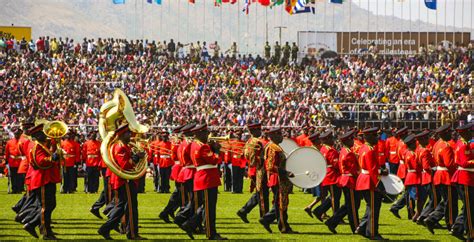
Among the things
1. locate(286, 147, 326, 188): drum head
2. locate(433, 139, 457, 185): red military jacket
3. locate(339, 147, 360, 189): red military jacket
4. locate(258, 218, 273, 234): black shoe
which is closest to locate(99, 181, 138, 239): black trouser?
locate(258, 218, 273, 234): black shoe

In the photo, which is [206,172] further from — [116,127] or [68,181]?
[68,181]

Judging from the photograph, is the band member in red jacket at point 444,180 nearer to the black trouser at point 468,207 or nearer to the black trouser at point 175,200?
the black trouser at point 468,207

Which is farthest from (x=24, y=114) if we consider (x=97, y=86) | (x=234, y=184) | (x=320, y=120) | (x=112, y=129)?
(x=112, y=129)

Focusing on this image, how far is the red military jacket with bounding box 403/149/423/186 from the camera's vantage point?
76.1 feet

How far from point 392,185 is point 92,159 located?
14241 mm

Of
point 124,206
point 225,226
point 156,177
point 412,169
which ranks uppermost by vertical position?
point 412,169

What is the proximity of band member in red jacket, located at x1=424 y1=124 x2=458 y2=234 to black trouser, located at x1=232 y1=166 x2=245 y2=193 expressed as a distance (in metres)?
13.6

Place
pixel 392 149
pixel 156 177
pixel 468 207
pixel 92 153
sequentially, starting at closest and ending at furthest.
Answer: pixel 468 207 < pixel 392 149 < pixel 92 153 < pixel 156 177

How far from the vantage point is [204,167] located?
20.4 metres

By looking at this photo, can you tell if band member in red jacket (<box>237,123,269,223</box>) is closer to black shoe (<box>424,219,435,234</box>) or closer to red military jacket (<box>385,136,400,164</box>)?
black shoe (<box>424,219,435,234</box>)

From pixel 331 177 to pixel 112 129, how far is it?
14.1 feet

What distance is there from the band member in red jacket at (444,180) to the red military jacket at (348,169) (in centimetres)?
142

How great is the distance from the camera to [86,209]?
28.2 metres

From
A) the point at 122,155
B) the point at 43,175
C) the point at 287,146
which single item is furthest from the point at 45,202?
the point at 287,146
